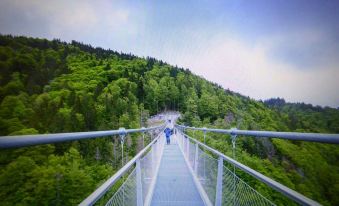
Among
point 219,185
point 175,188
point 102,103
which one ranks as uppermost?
point 102,103

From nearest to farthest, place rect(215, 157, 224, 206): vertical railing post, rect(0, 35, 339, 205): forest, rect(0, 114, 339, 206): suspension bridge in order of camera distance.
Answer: rect(0, 114, 339, 206): suspension bridge → rect(215, 157, 224, 206): vertical railing post → rect(0, 35, 339, 205): forest

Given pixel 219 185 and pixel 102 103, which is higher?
pixel 102 103

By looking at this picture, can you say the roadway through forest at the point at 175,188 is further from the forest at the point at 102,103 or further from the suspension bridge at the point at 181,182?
the forest at the point at 102,103

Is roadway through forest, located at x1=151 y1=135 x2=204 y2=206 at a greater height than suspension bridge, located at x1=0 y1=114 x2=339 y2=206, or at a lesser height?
lesser

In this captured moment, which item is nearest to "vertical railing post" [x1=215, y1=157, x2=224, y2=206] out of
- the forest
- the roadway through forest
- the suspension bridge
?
the suspension bridge

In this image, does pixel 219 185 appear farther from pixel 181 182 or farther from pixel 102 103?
pixel 102 103

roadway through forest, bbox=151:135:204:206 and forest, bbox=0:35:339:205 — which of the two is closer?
roadway through forest, bbox=151:135:204:206

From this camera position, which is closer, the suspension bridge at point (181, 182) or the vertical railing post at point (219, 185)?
the suspension bridge at point (181, 182)

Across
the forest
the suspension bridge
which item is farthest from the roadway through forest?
the forest

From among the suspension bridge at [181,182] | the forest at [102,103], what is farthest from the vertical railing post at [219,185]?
the forest at [102,103]

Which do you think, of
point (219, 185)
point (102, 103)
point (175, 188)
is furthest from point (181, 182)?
point (102, 103)

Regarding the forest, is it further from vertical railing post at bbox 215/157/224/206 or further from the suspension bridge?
vertical railing post at bbox 215/157/224/206

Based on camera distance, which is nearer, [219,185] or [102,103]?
[219,185]

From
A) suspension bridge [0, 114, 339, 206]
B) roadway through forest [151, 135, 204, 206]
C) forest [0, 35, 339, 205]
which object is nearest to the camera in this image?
suspension bridge [0, 114, 339, 206]
